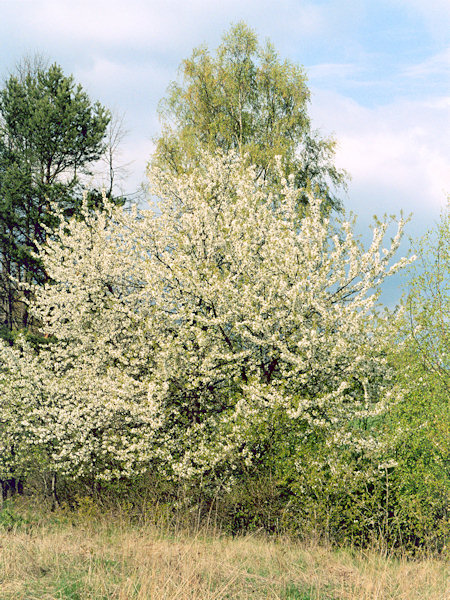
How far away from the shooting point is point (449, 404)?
12367 mm

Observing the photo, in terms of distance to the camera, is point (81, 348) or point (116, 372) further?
point (81, 348)

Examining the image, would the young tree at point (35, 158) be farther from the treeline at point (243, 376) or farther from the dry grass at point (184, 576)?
the dry grass at point (184, 576)

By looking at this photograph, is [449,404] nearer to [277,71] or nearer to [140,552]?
[140,552]

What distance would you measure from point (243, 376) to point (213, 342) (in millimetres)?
1215

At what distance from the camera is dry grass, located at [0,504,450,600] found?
6.02m

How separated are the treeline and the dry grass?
10.8 feet

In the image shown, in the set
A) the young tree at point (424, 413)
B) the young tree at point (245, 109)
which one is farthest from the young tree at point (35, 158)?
the young tree at point (424, 413)

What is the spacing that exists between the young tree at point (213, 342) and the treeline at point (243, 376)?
6 centimetres

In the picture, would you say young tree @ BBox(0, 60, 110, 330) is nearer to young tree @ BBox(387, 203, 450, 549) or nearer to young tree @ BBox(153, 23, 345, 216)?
young tree @ BBox(153, 23, 345, 216)

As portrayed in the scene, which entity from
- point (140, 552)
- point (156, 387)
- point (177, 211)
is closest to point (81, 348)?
point (156, 387)

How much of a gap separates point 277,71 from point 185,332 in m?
16.6

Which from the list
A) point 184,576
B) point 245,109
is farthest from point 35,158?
point 184,576

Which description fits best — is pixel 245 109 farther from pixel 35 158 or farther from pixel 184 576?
pixel 184 576

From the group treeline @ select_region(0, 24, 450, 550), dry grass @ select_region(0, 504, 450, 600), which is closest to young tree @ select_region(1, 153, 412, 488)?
treeline @ select_region(0, 24, 450, 550)
